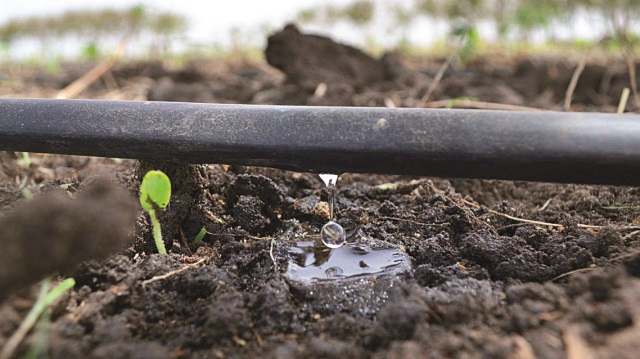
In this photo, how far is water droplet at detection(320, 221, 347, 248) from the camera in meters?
1.12

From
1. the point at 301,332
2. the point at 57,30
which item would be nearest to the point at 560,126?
the point at 301,332

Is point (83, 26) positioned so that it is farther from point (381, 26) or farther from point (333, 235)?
point (333, 235)

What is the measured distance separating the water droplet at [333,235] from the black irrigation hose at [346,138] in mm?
136

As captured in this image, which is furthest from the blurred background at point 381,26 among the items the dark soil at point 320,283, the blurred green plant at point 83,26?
the dark soil at point 320,283

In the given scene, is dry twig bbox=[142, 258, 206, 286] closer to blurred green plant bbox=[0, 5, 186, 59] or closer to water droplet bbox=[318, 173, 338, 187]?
water droplet bbox=[318, 173, 338, 187]

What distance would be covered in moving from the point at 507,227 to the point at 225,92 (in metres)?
2.51

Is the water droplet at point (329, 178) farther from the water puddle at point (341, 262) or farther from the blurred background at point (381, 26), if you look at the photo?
the blurred background at point (381, 26)

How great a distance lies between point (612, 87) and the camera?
3.44m

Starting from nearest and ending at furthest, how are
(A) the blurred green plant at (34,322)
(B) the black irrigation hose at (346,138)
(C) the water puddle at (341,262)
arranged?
(A) the blurred green plant at (34,322)
(B) the black irrigation hose at (346,138)
(C) the water puddle at (341,262)

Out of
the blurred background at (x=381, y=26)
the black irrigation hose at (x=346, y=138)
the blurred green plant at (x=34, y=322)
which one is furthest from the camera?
the blurred background at (x=381, y=26)

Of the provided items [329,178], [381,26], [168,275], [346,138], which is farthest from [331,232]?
[381,26]

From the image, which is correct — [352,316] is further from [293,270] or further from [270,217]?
[270,217]

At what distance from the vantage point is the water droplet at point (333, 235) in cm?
112

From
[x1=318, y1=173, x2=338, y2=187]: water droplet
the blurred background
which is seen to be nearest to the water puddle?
[x1=318, y1=173, x2=338, y2=187]: water droplet
